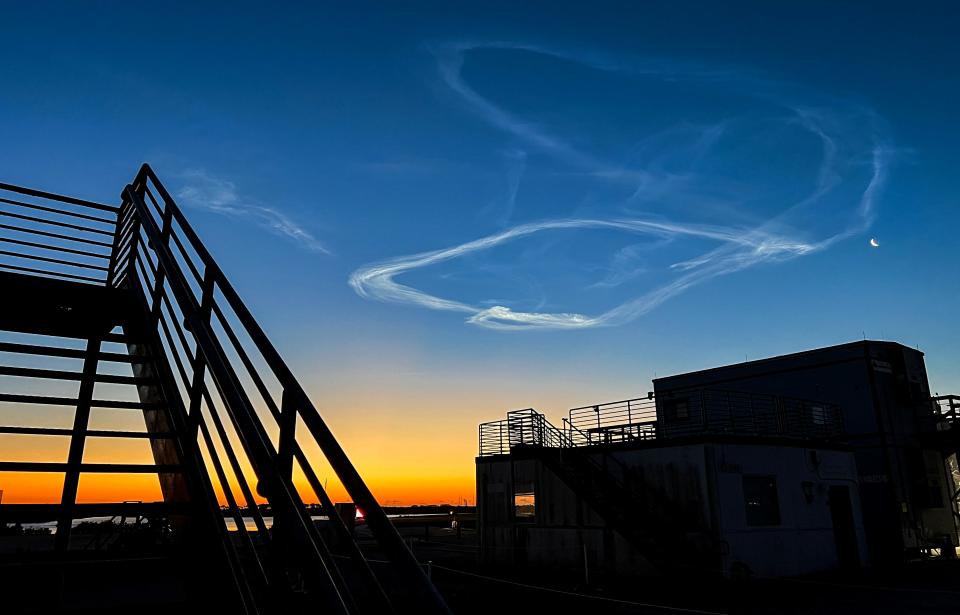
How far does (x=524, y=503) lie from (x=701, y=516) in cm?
723

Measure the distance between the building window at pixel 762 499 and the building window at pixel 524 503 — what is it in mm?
7435

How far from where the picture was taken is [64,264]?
8.17 metres

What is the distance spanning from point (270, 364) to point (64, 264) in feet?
18.1

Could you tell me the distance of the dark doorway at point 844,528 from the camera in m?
22.2

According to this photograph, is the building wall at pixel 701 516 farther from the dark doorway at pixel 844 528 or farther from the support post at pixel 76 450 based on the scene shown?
the support post at pixel 76 450

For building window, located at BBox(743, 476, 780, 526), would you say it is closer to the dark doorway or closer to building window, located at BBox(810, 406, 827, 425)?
the dark doorway

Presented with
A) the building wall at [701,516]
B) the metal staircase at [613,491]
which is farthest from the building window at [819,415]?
the metal staircase at [613,491]

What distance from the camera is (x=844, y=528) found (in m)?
22.7

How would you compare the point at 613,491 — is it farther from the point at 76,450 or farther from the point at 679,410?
the point at 76,450

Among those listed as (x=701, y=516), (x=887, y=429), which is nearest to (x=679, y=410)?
(x=887, y=429)

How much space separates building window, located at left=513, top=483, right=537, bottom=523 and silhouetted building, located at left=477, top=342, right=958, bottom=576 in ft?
0.13

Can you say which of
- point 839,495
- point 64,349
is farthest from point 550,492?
point 64,349

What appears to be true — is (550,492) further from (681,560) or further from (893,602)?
(893,602)

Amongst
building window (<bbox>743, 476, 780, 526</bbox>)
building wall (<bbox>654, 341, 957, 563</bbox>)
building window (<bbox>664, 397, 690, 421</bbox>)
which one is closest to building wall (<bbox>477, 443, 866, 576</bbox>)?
building window (<bbox>743, 476, 780, 526</bbox>)
